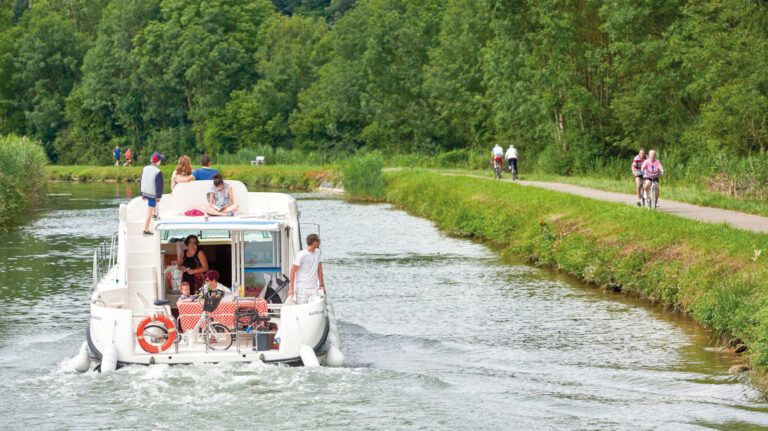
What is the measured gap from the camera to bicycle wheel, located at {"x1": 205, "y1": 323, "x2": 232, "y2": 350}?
13.3m

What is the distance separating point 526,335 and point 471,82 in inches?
2062

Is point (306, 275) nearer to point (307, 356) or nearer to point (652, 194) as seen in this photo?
point (307, 356)

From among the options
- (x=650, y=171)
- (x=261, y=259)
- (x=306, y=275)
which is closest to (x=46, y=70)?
(x=650, y=171)

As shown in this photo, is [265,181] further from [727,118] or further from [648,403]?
[648,403]

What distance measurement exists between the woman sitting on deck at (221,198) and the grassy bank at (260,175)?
4273 cm

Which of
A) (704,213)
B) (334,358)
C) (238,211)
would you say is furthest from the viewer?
(704,213)

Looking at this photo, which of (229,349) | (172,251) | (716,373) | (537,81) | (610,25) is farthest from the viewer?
(537,81)

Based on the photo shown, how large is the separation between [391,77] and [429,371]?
62.7 m

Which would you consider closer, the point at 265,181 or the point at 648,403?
the point at 648,403

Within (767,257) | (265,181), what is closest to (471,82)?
(265,181)

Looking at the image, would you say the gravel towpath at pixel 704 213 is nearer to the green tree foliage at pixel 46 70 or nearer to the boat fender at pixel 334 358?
the boat fender at pixel 334 358

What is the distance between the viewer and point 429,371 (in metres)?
14.3

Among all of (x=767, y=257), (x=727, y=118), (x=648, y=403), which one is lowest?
(x=648, y=403)

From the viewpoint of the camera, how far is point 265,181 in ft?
214
